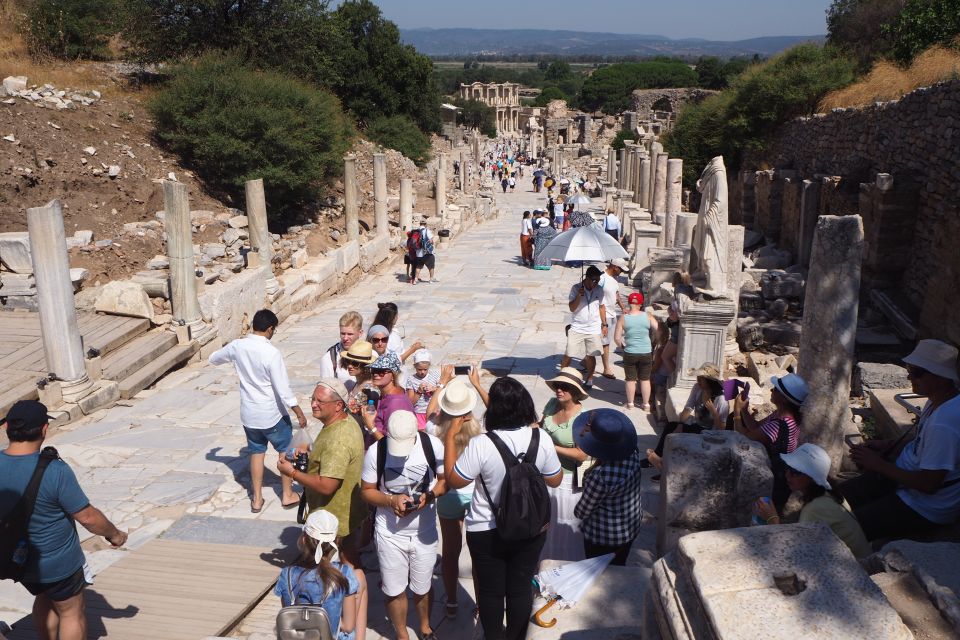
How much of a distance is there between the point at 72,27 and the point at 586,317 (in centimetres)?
2421

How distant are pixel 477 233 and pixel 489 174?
25821 mm

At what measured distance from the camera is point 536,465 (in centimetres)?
413

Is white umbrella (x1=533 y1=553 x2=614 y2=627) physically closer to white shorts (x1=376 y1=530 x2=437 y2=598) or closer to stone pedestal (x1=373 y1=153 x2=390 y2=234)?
white shorts (x1=376 y1=530 x2=437 y2=598)

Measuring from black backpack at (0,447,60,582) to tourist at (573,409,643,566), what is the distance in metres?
2.87

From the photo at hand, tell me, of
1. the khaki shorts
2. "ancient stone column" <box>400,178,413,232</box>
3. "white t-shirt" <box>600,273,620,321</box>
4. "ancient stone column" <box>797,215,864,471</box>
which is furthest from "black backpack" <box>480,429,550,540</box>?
"ancient stone column" <box>400,178,413,232</box>

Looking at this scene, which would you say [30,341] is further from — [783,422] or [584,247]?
[783,422]

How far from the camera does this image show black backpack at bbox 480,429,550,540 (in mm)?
3947

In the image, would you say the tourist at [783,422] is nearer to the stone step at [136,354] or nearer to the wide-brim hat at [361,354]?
the wide-brim hat at [361,354]

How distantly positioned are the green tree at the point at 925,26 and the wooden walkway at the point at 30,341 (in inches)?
781

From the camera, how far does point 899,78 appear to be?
63.7ft

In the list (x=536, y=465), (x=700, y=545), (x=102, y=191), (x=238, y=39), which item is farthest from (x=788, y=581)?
(x=238, y=39)

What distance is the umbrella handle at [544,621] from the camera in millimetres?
3998

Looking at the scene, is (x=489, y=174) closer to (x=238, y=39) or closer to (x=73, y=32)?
(x=238, y=39)

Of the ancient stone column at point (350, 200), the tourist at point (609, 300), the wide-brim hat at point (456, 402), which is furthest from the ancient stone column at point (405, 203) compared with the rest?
the wide-brim hat at point (456, 402)
